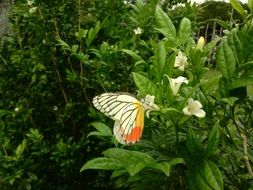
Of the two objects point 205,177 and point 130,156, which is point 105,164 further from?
point 205,177

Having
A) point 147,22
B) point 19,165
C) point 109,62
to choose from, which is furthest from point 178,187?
point 19,165

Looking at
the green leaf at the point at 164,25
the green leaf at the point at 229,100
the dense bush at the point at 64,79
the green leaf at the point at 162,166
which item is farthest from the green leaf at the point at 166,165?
the dense bush at the point at 64,79

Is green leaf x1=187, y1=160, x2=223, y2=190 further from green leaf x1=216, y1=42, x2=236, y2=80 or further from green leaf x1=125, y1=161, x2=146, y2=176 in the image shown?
green leaf x1=216, y1=42, x2=236, y2=80

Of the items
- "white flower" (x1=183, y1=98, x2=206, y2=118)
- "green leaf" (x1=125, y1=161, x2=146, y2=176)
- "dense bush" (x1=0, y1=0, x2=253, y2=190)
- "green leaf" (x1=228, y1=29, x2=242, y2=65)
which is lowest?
"dense bush" (x1=0, y1=0, x2=253, y2=190)

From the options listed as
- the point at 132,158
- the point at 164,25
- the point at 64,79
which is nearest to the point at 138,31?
the point at 64,79

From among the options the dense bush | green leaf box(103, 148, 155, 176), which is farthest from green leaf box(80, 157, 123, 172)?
the dense bush

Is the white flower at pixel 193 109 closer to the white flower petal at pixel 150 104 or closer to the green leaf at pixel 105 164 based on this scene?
the white flower petal at pixel 150 104
